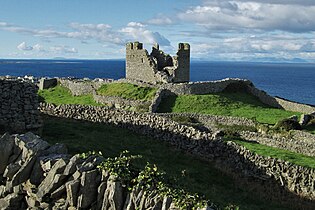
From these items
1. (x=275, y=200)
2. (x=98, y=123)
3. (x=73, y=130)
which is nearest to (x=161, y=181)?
(x=275, y=200)

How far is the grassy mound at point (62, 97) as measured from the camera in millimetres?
59016

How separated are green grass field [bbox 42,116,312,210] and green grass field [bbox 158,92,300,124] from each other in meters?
24.1

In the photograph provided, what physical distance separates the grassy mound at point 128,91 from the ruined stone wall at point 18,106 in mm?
32207

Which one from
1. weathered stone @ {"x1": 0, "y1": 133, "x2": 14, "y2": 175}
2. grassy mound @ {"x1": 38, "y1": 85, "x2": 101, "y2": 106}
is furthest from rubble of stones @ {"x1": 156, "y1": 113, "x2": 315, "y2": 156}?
weathered stone @ {"x1": 0, "y1": 133, "x2": 14, "y2": 175}

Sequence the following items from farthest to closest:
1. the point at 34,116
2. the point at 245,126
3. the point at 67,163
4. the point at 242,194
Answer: the point at 245,126 < the point at 34,116 < the point at 242,194 < the point at 67,163

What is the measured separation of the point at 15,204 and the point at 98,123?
16450mm

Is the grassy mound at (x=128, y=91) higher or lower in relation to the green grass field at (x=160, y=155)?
lower

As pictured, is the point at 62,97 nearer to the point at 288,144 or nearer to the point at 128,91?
the point at 128,91

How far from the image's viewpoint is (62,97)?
63531 millimetres

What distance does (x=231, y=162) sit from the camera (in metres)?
26.6

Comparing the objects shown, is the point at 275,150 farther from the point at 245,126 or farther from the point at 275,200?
the point at 245,126

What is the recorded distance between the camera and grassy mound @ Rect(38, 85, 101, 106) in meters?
59.0

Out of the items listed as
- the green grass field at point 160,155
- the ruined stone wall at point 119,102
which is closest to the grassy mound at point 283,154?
the green grass field at point 160,155

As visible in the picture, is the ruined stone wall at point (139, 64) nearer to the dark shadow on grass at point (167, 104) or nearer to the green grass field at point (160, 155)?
the dark shadow on grass at point (167, 104)
